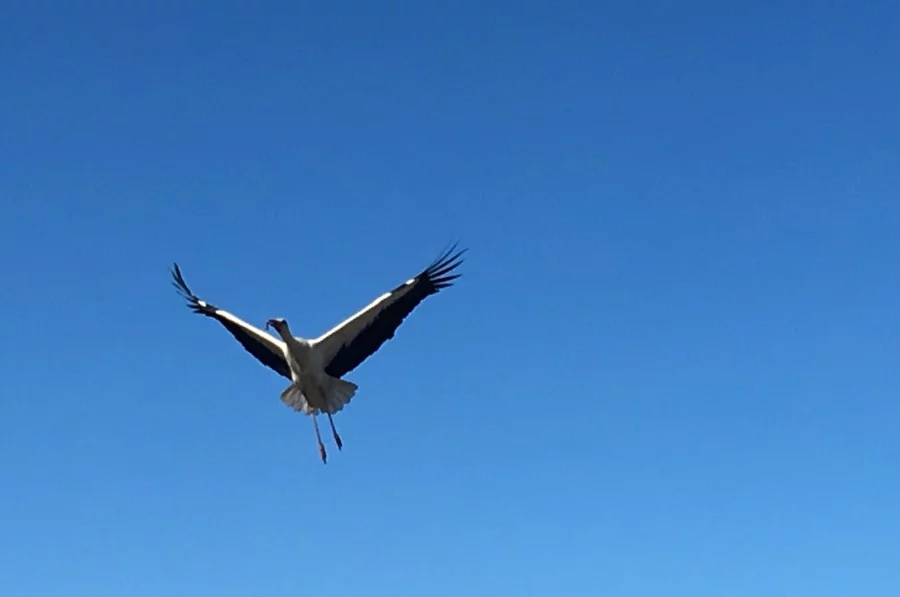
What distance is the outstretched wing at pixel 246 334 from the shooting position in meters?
27.5

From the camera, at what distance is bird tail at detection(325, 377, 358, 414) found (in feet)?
88.9

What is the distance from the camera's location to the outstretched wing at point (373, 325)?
85.6 ft

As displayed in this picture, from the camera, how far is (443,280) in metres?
26.1

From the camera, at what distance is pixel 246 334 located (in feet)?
90.9

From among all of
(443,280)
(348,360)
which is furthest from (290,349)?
(443,280)

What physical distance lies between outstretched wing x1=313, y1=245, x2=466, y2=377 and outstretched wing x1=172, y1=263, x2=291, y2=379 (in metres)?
0.93

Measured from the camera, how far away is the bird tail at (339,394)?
1067 inches

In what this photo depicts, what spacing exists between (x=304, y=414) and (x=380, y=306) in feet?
8.44

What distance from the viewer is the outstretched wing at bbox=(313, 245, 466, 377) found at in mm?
26078

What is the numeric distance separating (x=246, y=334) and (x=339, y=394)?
1887mm

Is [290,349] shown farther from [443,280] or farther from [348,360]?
[443,280]

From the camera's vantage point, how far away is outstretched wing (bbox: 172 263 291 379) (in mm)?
27516

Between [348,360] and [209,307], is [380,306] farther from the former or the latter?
[209,307]

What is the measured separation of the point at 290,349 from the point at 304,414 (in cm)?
137
